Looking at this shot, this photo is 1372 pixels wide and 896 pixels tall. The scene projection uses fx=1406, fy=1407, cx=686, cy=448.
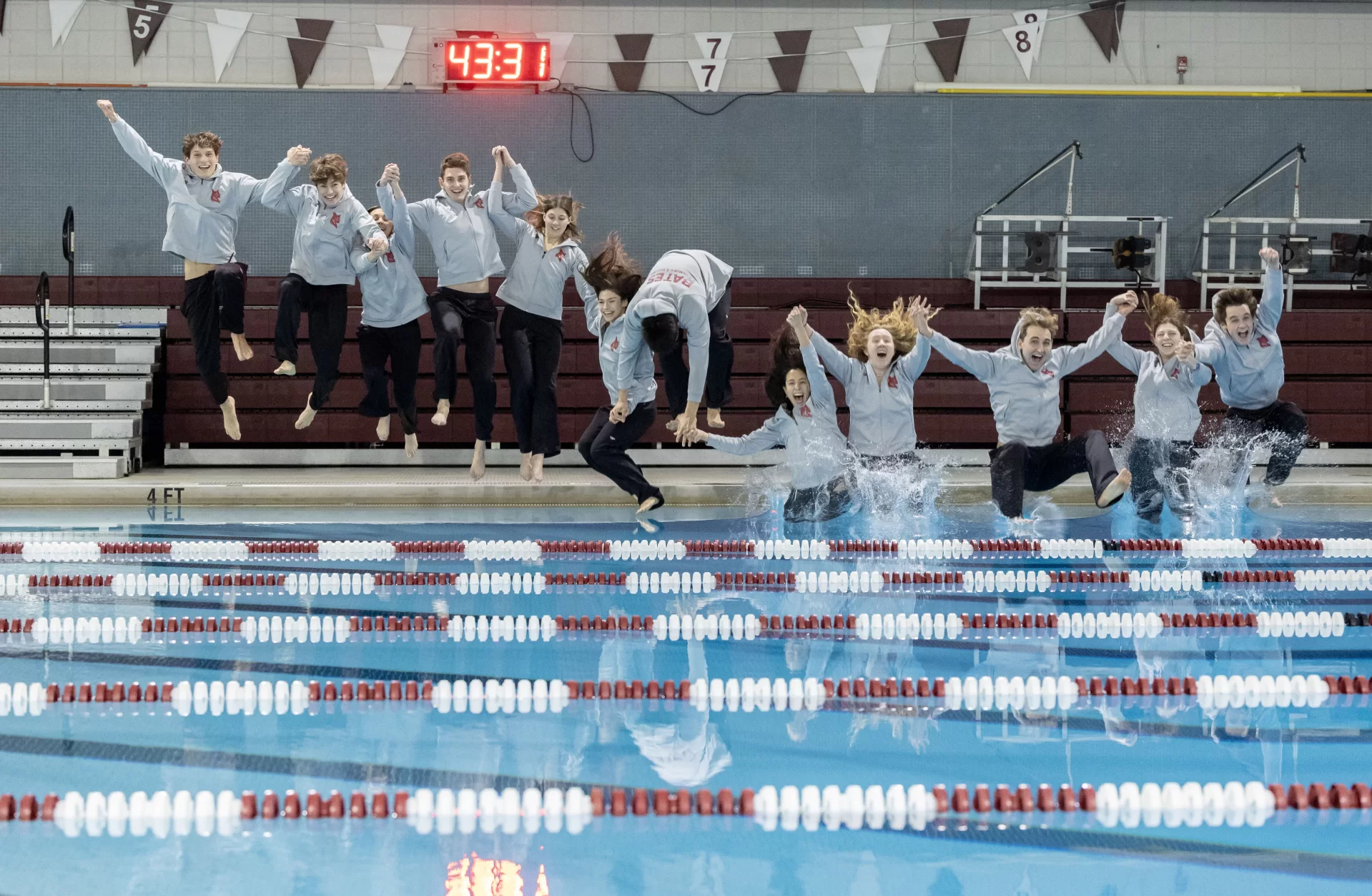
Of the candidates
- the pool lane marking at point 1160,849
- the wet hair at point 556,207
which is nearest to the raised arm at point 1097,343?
the wet hair at point 556,207

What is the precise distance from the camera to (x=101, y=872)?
2631 millimetres

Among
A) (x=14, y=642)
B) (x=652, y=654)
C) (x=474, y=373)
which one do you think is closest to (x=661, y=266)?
(x=474, y=373)

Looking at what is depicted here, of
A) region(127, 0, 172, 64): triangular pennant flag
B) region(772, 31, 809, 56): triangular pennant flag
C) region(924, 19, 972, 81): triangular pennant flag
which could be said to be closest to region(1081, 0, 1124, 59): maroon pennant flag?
region(924, 19, 972, 81): triangular pennant flag

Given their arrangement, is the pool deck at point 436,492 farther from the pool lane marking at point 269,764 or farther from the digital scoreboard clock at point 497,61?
the pool lane marking at point 269,764

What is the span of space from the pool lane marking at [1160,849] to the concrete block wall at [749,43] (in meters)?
9.08

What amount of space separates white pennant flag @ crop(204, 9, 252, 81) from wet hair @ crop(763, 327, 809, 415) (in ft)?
19.8

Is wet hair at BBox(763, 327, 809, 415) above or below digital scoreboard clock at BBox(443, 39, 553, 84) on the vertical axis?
below

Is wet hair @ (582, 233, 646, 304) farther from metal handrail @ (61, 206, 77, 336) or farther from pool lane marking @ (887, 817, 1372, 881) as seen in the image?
pool lane marking @ (887, 817, 1372, 881)

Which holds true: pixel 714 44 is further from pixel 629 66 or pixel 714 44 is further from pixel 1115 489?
pixel 1115 489

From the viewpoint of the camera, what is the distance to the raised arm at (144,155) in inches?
277

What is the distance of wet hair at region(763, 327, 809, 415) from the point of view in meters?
7.14

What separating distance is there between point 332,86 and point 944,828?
374 inches

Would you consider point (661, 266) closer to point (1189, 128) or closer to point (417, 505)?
point (417, 505)

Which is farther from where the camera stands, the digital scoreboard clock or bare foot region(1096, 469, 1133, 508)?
the digital scoreboard clock
